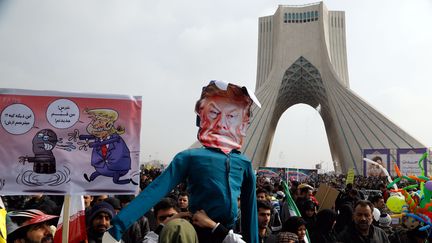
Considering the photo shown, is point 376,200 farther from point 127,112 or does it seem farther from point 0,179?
point 0,179

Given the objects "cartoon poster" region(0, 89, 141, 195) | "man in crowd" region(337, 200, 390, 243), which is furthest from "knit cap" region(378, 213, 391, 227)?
"cartoon poster" region(0, 89, 141, 195)

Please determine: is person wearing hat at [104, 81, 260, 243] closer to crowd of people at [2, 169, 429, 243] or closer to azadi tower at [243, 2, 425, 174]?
crowd of people at [2, 169, 429, 243]

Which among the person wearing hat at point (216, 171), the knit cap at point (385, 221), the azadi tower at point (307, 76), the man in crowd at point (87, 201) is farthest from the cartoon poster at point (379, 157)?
the person wearing hat at point (216, 171)

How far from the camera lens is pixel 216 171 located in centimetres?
181

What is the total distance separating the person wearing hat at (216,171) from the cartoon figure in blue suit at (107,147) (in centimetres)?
88

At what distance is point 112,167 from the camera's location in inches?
102

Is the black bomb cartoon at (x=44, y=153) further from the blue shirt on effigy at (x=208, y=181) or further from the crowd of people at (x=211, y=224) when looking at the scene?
the blue shirt on effigy at (x=208, y=181)

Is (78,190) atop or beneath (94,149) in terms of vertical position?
beneath

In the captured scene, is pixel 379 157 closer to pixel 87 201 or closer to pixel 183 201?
pixel 183 201

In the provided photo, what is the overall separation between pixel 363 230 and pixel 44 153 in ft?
8.24

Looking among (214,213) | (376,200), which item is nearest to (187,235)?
(214,213)

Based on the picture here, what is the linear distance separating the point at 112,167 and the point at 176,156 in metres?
0.95

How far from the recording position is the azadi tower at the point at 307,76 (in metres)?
24.5

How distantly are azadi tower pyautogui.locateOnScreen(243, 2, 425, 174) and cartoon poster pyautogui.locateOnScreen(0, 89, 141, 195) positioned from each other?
21.2 metres
